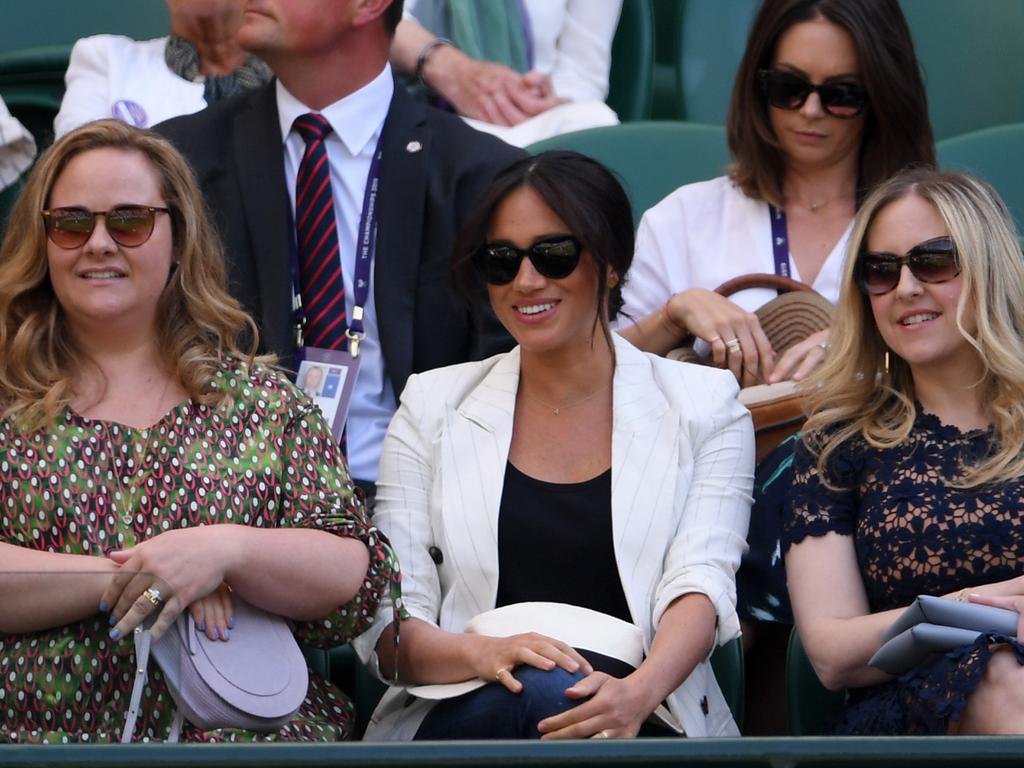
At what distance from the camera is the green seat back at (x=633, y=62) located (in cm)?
546

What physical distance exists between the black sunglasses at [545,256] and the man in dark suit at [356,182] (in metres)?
0.42

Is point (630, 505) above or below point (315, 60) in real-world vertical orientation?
below

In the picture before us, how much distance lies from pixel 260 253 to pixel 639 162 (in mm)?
1165

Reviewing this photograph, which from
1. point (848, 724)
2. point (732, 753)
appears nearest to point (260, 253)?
point (848, 724)

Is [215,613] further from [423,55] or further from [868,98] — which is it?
[423,55]

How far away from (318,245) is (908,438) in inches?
53.2

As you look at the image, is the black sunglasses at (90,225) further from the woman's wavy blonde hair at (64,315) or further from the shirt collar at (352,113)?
the shirt collar at (352,113)

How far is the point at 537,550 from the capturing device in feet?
10.2

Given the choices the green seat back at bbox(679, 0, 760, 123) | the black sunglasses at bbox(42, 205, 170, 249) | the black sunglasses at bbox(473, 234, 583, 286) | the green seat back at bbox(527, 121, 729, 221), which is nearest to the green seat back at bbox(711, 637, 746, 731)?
the black sunglasses at bbox(473, 234, 583, 286)

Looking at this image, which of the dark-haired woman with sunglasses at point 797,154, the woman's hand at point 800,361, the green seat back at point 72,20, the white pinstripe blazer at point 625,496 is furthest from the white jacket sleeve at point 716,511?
the green seat back at point 72,20

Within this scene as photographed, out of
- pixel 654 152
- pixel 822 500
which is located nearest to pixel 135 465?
pixel 822 500

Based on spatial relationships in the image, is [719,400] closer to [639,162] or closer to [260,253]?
[260,253]

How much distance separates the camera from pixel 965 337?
10.0 ft

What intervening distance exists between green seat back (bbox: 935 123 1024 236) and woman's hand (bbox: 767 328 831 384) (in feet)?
3.85
